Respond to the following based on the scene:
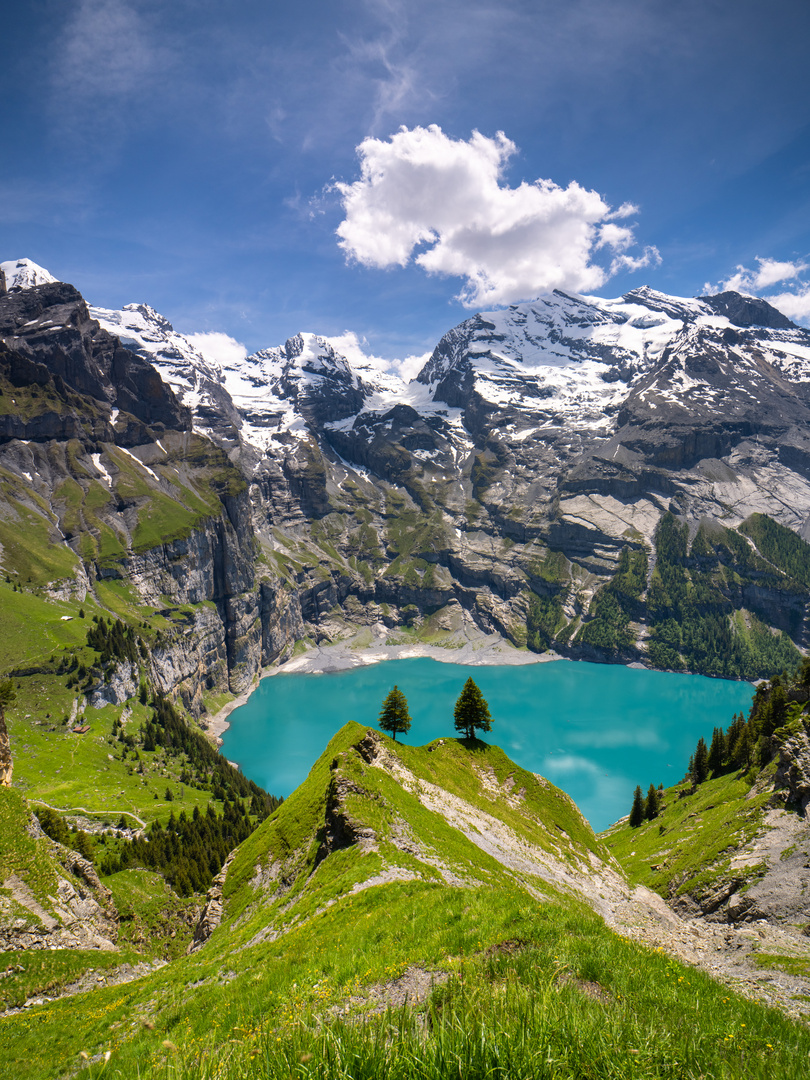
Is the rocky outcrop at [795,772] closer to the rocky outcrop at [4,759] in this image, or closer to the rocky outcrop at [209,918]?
the rocky outcrop at [209,918]

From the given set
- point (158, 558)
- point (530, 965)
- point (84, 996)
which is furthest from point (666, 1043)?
point (158, 558)

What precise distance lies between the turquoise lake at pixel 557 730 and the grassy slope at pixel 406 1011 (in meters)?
96.9

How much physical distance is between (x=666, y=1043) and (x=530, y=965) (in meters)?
3.49

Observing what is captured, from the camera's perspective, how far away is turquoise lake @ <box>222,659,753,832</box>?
398ft

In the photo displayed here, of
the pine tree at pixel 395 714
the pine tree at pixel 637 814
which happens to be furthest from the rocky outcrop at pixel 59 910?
the pine tree at pixel 637 814

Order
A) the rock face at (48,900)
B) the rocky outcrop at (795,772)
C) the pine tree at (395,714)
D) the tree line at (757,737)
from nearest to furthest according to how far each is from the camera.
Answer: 1. the rock face at (48,900)
2. the rocky outcrop at (795,772)
3. the pine tree at (395,714)
4. the tree line at (757,737)

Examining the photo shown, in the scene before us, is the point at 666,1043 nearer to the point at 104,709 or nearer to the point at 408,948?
the point at 408,948

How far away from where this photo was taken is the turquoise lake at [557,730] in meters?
121

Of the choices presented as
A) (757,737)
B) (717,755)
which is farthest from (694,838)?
(717,755)

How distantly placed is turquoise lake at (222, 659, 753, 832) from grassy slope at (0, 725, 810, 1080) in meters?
96.9

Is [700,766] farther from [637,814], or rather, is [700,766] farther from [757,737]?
[757,737]

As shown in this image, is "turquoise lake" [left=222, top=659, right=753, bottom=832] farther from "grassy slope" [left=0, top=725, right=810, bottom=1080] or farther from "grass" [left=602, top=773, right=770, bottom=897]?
"grassy slope" [left=0, top=725, right=810, bottom=1080]

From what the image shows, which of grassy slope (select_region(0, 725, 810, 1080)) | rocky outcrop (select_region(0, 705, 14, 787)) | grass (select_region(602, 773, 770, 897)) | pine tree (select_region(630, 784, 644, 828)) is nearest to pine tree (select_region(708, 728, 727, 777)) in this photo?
grass (select_region(602, 773, 770, 897))

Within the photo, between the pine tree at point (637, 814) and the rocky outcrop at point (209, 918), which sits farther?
the pine tree at point (637, 814)
